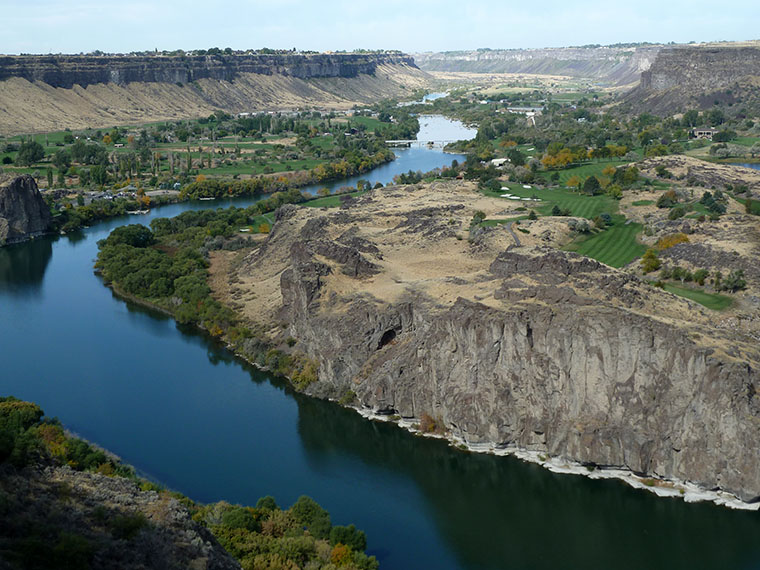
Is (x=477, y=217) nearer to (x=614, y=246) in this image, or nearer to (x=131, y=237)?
(x=614, y=246)

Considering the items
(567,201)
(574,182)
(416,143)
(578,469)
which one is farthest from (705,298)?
(416,143)

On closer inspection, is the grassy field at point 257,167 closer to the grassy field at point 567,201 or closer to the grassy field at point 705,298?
the grassy field at point 567,201

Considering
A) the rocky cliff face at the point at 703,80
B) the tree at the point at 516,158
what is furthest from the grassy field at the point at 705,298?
the rocky cliff face at the point at 703,80

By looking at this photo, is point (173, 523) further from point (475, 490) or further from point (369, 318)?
point (369, 318)

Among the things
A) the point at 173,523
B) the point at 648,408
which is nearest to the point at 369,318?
the point at 648,408

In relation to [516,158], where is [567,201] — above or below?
below
